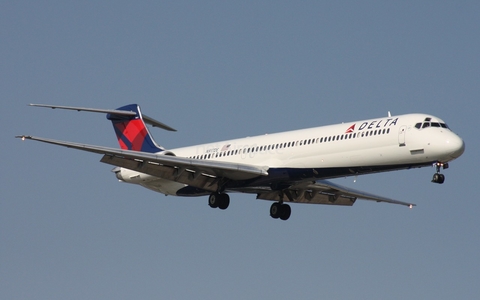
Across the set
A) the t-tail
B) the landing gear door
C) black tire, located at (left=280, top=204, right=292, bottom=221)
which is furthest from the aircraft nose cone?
the t-tail

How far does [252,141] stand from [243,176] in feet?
6.07

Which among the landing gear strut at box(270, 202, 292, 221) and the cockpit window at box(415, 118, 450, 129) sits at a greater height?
the cockpit window at box(415, 118, 450, 129)

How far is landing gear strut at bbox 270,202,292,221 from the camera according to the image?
43.3m

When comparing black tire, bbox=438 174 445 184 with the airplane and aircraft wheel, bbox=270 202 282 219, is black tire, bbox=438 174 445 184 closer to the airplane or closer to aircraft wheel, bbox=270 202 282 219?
the airplane

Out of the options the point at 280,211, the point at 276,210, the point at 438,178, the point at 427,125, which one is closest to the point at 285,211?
the point at 280,211

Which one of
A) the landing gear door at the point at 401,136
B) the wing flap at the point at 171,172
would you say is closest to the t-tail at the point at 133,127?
the wing flap at the point at 171,172

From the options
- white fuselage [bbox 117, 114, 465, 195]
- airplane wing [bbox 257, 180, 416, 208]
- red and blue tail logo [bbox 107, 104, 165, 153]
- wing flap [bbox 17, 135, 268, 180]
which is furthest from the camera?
red and blue tail logo [bbox 107, 104, 165, 153]

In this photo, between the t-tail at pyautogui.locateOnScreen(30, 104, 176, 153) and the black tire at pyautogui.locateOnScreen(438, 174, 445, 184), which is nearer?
the black tire at pyautogui.locateOnScreen(438, 174, 445, 184)

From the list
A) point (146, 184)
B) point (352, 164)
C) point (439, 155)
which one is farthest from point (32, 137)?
point (439, 155)

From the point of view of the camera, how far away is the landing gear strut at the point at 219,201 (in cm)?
4078

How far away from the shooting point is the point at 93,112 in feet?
144

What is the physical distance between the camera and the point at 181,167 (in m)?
39.8

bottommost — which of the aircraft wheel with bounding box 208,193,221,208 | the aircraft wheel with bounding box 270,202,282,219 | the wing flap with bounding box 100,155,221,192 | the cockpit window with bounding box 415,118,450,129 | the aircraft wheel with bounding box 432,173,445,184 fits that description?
the aircraft wheel with bounding box 208,193,221,208

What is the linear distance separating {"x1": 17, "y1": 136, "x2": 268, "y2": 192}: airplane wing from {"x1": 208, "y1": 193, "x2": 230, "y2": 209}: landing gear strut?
45cm
